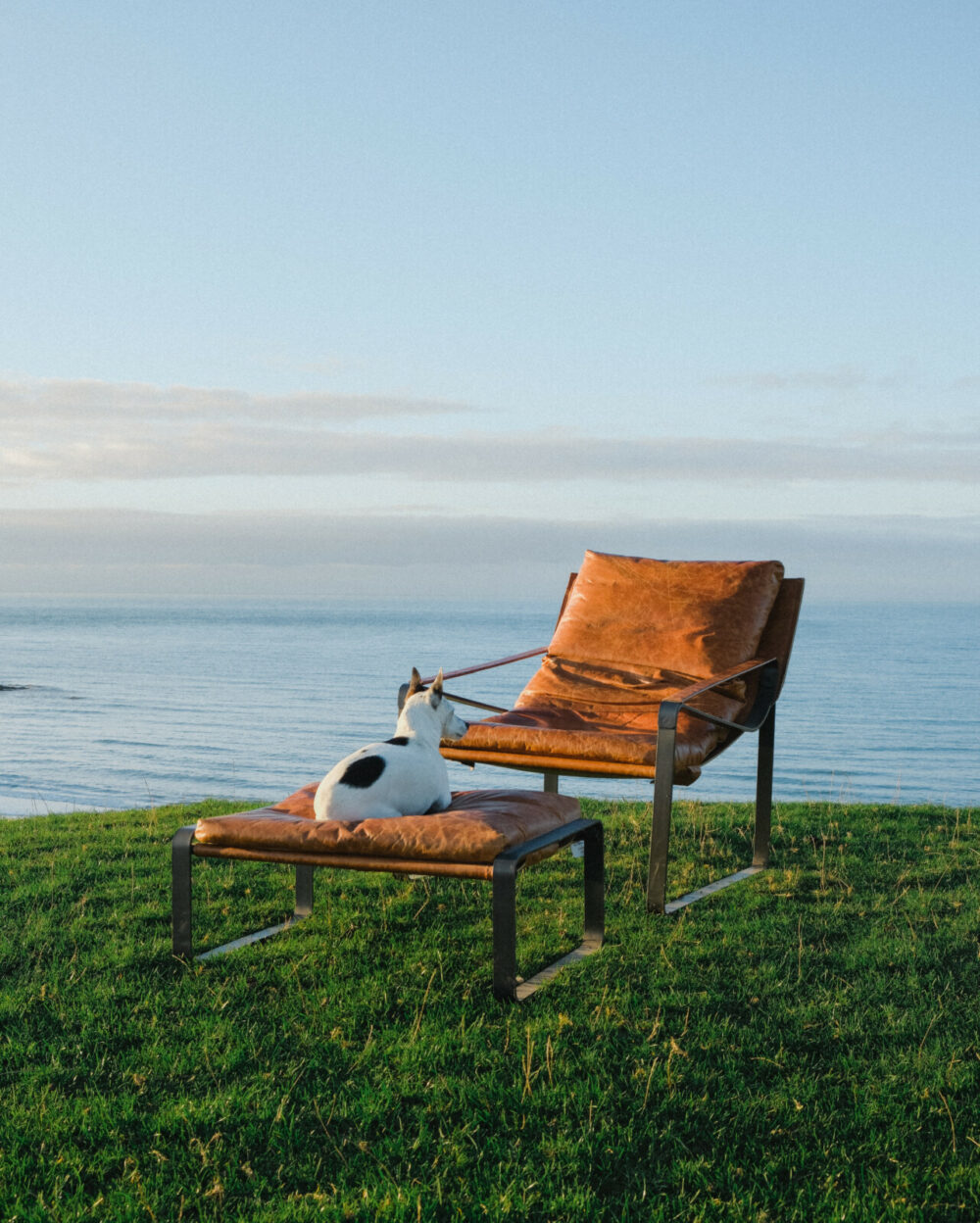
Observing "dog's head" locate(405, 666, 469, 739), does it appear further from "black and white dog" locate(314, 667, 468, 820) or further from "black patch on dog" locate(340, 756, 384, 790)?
"black patch on dog" locate(340, 756, 384, 790)

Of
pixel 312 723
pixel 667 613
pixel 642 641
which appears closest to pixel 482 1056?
pixel 642 641

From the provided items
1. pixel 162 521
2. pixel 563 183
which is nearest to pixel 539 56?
pixel 563 183

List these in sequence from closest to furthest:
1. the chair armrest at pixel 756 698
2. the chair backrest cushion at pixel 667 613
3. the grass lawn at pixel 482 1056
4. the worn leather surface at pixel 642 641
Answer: the grass lawn at pixel 482 1056, the chair armrest at pixel 756 698, the worn leather surface at pixel 642 641, the chair backrest cushion at pixel 667 613

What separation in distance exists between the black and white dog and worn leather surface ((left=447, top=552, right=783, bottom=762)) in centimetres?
90

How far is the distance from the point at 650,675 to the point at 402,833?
8.22 ft

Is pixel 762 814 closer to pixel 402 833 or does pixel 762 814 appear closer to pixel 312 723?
pixel 402 833

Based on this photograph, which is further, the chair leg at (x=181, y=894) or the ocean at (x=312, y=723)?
the ocean at (x=312, y=723)

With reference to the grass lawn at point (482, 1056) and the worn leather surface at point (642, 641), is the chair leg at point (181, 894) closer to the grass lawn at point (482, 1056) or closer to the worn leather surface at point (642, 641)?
the grass lawn at point (482, 1056)

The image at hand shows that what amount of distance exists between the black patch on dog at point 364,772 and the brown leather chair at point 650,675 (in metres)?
1.06

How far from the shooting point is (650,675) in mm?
5395

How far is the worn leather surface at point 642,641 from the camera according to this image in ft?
16.9

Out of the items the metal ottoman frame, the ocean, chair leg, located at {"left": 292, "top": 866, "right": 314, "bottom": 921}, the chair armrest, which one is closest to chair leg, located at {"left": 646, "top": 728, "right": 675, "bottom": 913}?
the chair armrest

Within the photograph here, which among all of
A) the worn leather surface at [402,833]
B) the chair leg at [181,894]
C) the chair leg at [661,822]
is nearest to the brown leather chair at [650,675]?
the chair leg at [661,822]

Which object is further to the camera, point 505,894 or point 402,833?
point 402,833
